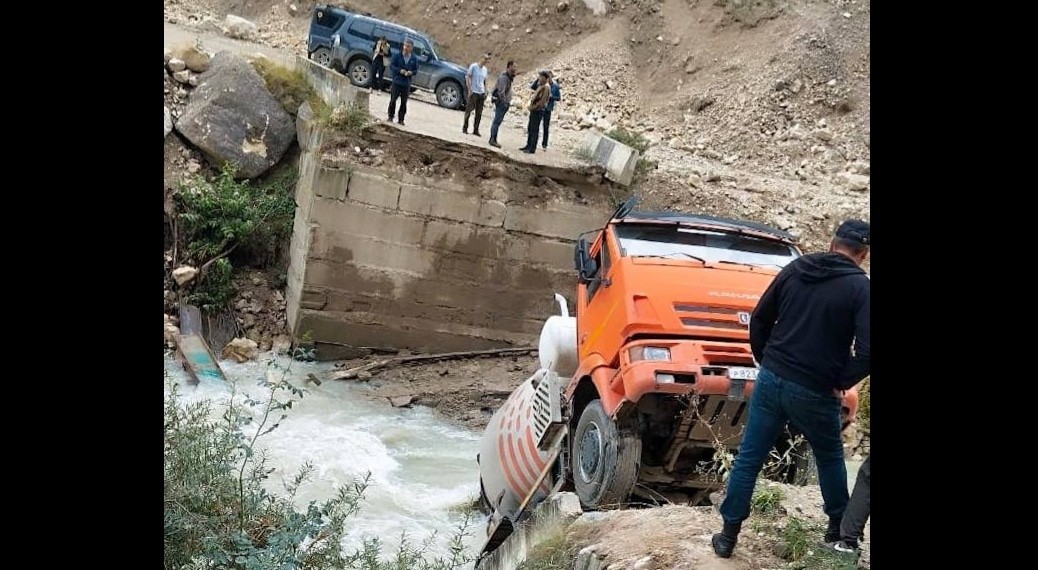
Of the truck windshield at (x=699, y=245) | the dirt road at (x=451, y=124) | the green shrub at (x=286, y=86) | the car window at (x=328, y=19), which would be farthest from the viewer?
the car window at (x=328, y=19)

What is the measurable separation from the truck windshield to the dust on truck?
1 centimetres

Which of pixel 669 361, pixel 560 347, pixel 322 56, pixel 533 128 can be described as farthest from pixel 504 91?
pixel 669 361

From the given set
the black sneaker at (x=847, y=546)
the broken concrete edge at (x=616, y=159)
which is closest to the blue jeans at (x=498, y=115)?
the broken concrete edge at (x=616, y=159)

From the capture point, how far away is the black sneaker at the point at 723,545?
14.4 feet

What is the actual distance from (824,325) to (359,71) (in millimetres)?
17167

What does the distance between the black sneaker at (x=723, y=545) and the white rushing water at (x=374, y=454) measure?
174 inches

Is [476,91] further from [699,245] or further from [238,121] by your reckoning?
[699,245]

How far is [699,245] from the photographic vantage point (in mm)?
7434

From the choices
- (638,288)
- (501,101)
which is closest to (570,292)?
(501,101)

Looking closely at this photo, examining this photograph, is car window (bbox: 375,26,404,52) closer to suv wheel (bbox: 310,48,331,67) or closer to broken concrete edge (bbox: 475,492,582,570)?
suv wheel (bbox: 310,48,331,67)

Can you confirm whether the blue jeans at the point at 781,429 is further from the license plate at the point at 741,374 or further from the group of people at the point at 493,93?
the group of people at the point at 493,93

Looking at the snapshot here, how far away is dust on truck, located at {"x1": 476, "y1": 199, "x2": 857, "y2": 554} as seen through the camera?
620 cm

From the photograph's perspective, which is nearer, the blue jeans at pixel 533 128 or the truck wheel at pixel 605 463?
the truck wheel at pixel 605 463
